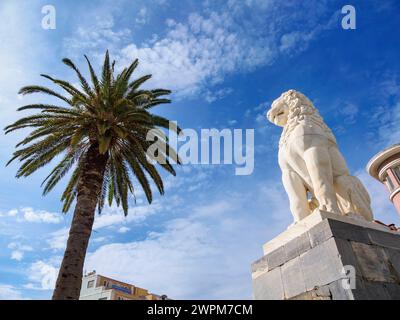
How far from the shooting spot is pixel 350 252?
3.17m

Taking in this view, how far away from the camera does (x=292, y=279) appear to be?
11.4 ft

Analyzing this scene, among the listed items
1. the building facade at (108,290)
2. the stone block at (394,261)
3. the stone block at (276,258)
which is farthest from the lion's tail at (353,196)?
the building facade at (108,290)

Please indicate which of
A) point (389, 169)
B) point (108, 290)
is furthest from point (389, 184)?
point (108, 290)

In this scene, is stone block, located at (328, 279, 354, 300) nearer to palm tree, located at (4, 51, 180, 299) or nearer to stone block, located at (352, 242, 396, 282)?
stone block, located at (352, 242, 396, 282)

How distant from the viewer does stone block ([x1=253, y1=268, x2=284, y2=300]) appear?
3598 mm

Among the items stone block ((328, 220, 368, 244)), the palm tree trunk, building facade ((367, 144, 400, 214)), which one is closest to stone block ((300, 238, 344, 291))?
stone block ((328, 220, 368, 244))

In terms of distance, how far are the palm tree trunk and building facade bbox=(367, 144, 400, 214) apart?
2347cm

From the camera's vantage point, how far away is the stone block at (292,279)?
132 inches

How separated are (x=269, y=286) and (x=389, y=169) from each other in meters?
25.7
